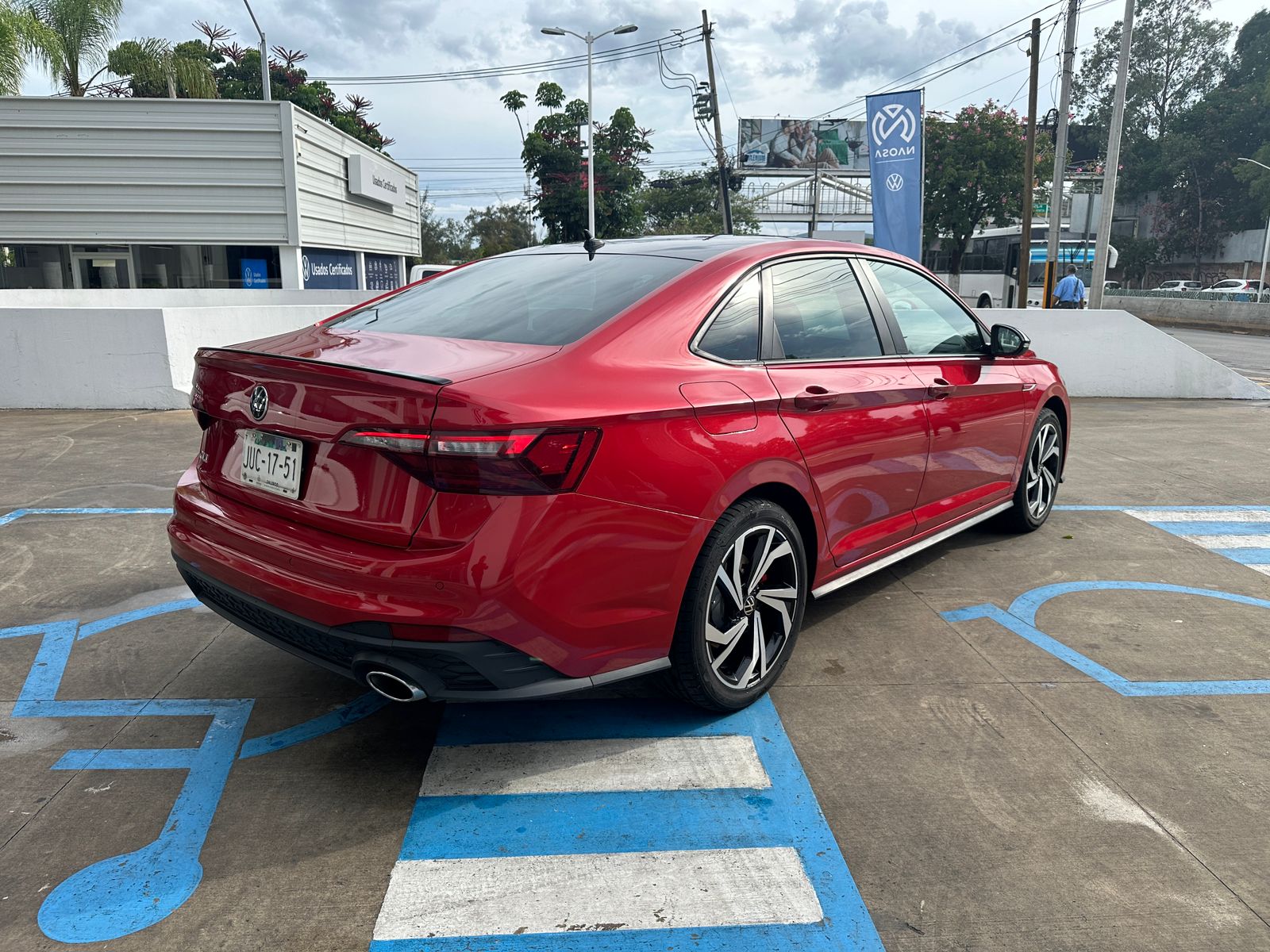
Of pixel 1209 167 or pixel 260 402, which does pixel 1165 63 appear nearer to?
pixel 1209 167

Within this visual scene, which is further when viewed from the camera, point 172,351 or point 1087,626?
point 172,351

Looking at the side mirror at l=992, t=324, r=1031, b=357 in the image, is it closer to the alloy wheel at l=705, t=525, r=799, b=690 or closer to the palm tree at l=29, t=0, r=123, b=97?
the alloy wheel at l=705, t=525, r=799, b=690

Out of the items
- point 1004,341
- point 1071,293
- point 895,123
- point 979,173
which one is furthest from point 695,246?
point 979,173

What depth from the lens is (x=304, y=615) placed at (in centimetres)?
275

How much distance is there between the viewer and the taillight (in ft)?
8.32

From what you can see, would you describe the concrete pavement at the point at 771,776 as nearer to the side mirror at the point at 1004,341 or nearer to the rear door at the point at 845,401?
the rear door at the point at 845,401

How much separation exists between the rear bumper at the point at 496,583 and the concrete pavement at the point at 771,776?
18.6 inches

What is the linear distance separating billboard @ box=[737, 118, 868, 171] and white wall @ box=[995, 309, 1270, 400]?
59.8 metres

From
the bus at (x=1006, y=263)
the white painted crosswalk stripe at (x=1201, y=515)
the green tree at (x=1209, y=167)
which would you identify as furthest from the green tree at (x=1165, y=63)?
the white painted crosswalk stripe at (x=1201, y=515)

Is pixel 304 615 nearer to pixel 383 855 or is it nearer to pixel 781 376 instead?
pixel 383 855

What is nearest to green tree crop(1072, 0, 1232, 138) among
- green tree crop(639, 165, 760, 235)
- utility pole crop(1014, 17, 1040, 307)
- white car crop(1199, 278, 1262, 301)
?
white car crop(1199, 278, 1262, 301)

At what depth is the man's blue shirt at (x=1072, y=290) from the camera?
17.0 m

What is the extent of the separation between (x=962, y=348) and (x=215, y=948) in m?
3.91

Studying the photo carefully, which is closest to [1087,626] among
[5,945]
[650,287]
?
[650,287]
